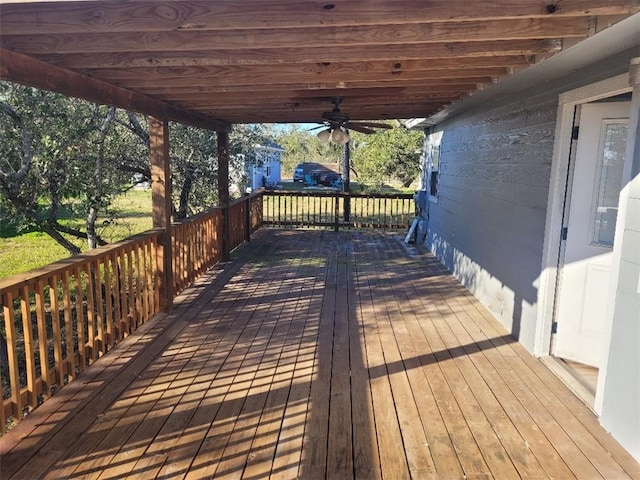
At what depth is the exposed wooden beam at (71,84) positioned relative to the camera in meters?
2.45

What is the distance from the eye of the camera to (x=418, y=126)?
321 inches

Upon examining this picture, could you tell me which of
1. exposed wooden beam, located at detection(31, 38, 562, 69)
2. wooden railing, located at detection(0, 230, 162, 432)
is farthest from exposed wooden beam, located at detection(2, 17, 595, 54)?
wooden railing, located at detection(0, 230, 162, 432)

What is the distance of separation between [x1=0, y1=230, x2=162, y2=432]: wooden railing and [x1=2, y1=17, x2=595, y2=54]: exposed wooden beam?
1304 millimetres

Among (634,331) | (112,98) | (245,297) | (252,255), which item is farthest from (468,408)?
(252,255)

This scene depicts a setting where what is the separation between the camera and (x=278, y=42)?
2410 mm

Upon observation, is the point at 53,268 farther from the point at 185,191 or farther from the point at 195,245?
the point at 185,191

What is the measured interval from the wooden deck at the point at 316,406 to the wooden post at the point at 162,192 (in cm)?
31

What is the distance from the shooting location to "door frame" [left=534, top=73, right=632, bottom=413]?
3.16m

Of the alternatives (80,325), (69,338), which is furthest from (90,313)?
(69,338)

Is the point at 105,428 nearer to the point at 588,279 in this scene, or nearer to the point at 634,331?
the point at 634,331

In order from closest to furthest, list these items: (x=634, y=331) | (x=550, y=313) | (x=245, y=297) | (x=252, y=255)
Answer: (x=634, y=331), (x=550, y=313), (x=245, y=297), (x=252, y=255)

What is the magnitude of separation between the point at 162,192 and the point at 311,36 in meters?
2.53

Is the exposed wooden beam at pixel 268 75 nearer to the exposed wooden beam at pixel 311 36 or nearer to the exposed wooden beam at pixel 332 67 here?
the exposed wooden beam at pixel 332 67

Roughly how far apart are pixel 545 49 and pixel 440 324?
2.40 meters
